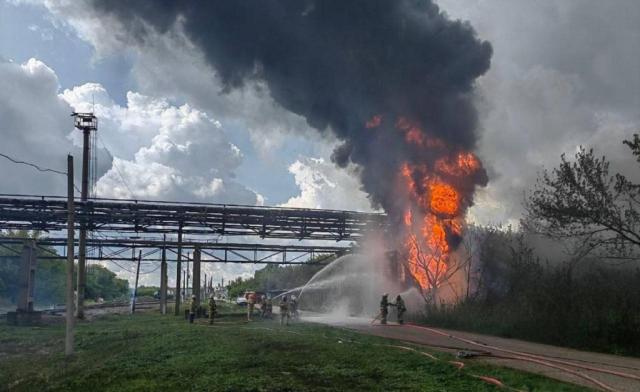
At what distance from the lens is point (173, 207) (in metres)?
40.4

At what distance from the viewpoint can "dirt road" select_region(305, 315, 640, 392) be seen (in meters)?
12.3

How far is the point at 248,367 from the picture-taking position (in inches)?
610

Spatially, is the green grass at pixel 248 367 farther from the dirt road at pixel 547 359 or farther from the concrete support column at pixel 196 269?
the concrete support column at pixel 196 269

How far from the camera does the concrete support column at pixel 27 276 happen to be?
41.9 m

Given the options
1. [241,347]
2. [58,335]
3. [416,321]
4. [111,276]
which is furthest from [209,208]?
[111,276]

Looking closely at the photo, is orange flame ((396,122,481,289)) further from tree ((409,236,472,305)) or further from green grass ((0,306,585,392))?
green grass ((0,306,585,392))

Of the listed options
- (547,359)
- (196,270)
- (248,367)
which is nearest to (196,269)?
(196,270)

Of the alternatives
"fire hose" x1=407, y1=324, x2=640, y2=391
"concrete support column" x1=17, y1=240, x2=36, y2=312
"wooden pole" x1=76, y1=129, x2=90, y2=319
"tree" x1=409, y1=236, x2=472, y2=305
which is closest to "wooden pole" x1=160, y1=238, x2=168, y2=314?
"wooden pole" x1=76, y1=129, x2=90, y2=319

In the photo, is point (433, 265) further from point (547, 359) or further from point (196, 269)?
point (196, 269)

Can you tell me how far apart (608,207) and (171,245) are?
122 feet

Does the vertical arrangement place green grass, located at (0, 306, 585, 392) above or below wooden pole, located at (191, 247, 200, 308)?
below

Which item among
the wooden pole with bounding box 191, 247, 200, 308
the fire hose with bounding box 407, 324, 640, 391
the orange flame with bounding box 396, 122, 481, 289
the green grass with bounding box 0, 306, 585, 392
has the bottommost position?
the green grass with bounding box 0, 306, 585, 392

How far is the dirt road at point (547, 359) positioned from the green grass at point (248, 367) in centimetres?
100

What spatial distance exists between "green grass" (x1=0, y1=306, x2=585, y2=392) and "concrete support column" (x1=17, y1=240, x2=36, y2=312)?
61.4 ft
